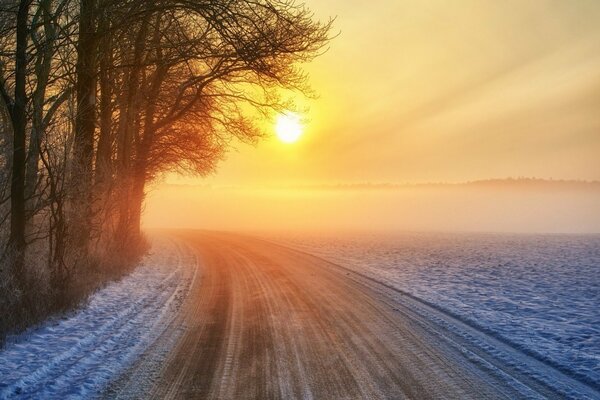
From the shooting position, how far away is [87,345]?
6.09 m

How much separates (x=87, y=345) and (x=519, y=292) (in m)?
10.4

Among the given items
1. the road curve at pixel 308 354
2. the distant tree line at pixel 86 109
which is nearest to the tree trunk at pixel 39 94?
the distant tree line at pixel 86 109

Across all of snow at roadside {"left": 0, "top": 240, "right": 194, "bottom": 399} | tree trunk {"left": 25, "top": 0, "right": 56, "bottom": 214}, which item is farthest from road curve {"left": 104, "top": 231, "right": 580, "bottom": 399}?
tree trunk {"left": 25, "top": 0, "right": 56, "bottom": 214}

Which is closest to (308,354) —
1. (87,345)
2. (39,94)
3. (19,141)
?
(87,345)

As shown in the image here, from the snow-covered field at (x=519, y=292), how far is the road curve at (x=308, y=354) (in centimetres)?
138

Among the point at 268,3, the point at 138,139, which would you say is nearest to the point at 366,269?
the point at 268,3

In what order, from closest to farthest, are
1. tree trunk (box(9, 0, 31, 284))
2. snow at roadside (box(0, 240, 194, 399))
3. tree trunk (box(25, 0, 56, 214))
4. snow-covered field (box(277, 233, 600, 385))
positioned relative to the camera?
snow at roadside (box(0, 240, 194, 399)) < snow-covered field (box(277, 233, 600, 385)) < tree trunk (box(9, 0, 31, 284)) < tree trunk (box(25, 0, 56, 214))

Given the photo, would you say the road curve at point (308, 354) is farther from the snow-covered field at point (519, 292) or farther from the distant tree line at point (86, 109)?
the distant tree line at point (86, 109)

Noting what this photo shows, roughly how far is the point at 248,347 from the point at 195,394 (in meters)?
1.66

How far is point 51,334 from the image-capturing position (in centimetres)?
644

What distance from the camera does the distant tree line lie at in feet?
24.1

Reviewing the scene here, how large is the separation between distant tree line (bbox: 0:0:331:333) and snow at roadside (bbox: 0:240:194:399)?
0.51m

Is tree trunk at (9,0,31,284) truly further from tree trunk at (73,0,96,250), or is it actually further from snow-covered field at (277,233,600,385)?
snow-covered field at (277,233,600,385)

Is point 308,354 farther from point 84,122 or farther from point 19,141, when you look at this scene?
point 84,122
